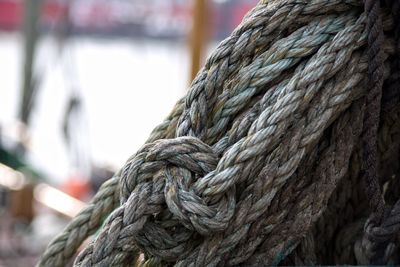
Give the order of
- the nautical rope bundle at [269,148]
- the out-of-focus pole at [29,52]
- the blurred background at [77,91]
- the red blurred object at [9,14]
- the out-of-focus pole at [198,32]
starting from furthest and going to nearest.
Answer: the red blurred object at [9,14] < the out-of-focus pole at [29,52] < the blurred background at [77,91] < the out-of-focus pole at [198,32] < the nautical rope bundle at [269,148]

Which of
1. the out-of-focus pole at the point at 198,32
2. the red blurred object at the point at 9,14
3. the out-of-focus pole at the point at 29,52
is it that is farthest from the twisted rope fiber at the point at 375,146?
the red blurred object at the point at 9,14

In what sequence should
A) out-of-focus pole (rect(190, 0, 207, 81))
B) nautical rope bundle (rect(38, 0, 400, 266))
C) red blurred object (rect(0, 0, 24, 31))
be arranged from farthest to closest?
red blurred object (rect(0, 0, 24, 31)) < out-of-focus pole (rect(190, 0, 207, 81)) < nautical rope bundle (rect(38, 0, 400, 266))

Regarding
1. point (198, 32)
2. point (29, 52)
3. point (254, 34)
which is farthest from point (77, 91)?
point (254, 34)

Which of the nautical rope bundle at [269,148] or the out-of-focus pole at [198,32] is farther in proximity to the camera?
the out-of-focus pole at [198,32]

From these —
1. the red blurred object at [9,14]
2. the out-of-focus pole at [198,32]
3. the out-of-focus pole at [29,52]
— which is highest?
the out-of-focus pole at [198,32]

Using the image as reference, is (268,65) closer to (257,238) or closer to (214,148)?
(214,148)

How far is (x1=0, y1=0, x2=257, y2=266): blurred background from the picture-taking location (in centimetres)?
506

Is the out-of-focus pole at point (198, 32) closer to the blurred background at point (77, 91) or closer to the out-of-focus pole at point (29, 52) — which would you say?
the blurred background at point (77, 91)

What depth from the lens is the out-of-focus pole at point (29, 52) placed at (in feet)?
21.5

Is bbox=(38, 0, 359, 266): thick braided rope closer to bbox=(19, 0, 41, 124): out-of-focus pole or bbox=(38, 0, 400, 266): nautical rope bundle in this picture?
bbox=(38, 0, 400, 266): nautical rope bundle

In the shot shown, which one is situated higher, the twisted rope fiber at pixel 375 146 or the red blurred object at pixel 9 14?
the twisted rope fiber at pixel 375 146

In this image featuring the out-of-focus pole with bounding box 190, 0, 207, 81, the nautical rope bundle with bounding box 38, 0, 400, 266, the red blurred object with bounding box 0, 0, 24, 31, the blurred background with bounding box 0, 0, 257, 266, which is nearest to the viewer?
the nautical rope bundle with bounding box 38, 0, 400, 266

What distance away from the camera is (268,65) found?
4.20ft

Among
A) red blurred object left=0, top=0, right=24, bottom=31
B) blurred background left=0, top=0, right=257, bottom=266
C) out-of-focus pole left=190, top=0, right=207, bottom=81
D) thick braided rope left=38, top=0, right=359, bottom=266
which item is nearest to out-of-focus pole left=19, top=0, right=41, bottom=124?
blurred background left=0, top=0, right=257, bottom=266
